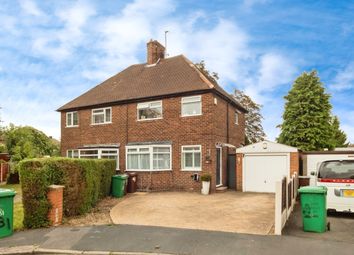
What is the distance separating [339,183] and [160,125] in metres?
10.00

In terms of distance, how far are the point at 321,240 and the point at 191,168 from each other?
31.8 feet

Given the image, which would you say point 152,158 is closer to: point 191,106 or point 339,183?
point 191,106

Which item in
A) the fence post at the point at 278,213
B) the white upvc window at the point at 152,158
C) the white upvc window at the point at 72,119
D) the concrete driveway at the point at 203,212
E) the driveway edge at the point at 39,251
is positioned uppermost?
the white upvc window at the point at 72,119

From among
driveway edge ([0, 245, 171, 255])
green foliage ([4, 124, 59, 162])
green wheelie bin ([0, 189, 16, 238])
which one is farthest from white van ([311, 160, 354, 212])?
green foliage ([4, 124, 59, 162])

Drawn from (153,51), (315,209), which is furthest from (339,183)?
(153,51)

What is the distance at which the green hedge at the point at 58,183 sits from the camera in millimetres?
8766

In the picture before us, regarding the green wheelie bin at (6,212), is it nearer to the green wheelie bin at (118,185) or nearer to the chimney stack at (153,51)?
the green wheelie bin at (118,185)

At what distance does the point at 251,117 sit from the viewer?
Answer: 1394 inches

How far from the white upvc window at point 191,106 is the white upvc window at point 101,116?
5.03 metres

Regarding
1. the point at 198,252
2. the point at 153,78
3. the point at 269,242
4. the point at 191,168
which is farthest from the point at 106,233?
the point at 153,78

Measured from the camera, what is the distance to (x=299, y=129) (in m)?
27.9

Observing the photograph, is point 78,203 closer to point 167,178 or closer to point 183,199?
point 183,199

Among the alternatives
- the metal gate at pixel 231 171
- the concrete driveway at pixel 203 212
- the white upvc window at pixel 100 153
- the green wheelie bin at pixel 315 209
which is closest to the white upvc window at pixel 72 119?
the white upvc window at pixel 100 153

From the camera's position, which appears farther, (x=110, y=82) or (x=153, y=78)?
(x=110, y=82)
